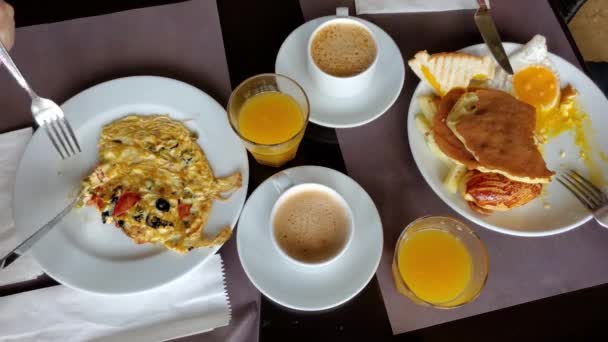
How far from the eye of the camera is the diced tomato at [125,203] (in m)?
0.98

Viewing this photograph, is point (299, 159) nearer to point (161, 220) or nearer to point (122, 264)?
point (161, 220)

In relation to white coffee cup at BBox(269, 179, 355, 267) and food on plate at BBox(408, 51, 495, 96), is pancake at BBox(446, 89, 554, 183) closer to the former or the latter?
food on plate at BBox(408, 51, 495, 96)

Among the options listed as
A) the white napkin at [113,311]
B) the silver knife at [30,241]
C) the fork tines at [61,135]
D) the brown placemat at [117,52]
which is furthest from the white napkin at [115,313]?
the brown placemat at [117,52]

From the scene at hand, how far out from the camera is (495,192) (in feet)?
3.19

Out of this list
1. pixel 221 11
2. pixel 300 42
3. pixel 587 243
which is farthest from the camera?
pixel 221 11

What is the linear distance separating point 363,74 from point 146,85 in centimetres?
54

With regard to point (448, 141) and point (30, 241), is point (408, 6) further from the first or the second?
point (30, 241)

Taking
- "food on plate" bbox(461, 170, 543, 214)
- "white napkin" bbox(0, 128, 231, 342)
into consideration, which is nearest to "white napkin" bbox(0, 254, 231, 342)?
"white napkin" bbox(0, 128, 231, 342)

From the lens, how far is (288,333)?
944 millimetres

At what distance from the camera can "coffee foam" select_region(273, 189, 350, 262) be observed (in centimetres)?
93

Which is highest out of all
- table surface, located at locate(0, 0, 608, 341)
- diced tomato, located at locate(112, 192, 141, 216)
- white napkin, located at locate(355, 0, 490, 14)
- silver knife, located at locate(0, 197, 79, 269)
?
white napkin, located at locate(355, 0, 490, 14)

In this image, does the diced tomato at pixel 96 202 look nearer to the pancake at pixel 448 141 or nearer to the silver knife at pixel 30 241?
the silver knife at pixel 30 241

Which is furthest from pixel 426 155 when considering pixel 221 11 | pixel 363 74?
pixel 221 11

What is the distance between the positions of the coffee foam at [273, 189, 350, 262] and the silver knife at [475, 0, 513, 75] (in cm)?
59
